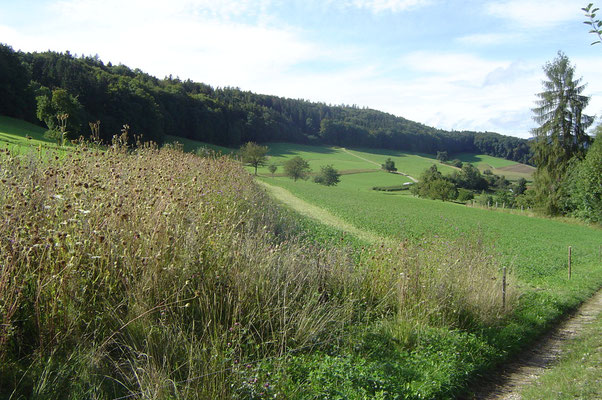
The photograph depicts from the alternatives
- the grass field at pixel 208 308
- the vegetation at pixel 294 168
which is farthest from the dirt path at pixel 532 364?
the vegetation at pixel 294 168

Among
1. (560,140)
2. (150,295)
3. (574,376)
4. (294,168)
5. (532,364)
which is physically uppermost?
(560,140)

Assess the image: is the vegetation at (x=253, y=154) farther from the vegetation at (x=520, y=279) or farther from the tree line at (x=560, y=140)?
the tree line at (x=560, y=140)

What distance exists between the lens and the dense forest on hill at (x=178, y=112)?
1708 inches

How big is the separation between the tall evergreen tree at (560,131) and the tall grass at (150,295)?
41805mm

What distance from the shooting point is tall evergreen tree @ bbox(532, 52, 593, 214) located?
140 feet

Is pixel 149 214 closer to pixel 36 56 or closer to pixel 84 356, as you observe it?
pixel 84 356

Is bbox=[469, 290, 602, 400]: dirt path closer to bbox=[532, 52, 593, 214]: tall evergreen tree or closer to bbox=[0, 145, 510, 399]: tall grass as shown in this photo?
bbox=[0, 145, 510, 399]: tall grass

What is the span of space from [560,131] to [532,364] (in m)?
44.0

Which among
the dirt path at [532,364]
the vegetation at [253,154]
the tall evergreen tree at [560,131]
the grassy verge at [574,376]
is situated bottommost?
the dirt path at [532,364]

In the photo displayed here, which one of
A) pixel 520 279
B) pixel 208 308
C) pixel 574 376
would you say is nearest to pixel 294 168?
pixel 520 279

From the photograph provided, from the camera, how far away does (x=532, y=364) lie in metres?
6.77

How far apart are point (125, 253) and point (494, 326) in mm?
6578

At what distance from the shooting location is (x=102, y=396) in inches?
139

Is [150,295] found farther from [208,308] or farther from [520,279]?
[520,279]
